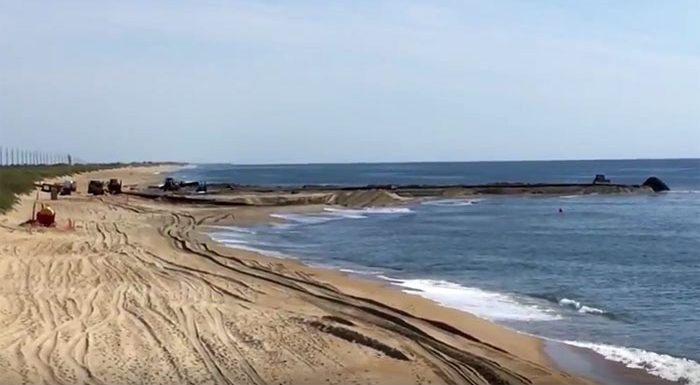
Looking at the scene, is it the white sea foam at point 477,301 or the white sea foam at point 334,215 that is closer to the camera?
the white sea foam at point 477,301

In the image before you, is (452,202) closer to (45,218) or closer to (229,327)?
(45,218)

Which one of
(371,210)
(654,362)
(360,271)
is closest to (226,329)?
(654,362)

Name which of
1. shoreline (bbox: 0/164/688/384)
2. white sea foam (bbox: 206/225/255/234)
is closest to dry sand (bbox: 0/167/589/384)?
shoreline (bbox: 0/164/688/384)

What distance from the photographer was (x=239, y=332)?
1349 cm

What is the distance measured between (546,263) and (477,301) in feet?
30.7

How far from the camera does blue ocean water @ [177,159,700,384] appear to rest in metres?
16.3

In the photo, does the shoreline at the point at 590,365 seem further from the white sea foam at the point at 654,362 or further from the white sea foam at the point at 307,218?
the white sea foam at the point at 307,218

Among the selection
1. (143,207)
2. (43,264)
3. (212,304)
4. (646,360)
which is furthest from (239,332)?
(143,207)

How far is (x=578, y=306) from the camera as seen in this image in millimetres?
19156

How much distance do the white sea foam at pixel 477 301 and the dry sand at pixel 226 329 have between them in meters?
0.76

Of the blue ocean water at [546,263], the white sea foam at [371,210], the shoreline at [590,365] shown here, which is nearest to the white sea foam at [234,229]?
the blue ocean water at [546,263]

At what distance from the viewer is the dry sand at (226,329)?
36.5 feet

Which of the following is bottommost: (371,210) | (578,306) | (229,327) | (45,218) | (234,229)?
(371,210)

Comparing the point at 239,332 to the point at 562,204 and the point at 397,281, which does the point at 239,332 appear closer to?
the point at 397,281
